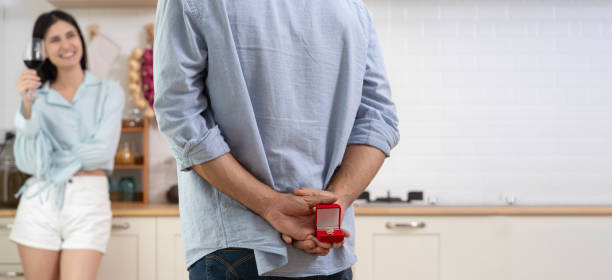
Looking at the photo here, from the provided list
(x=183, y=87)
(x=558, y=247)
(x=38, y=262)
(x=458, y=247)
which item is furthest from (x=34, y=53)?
(x=558, y=247)

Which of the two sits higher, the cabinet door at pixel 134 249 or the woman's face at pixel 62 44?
the woman's face at pixel 62 44

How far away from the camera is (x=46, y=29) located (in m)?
2.75

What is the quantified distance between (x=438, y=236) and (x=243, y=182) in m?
2.32

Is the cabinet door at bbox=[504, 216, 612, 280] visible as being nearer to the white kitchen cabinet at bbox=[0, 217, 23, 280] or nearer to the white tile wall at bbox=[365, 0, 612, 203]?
the white tile wall at bbox=[365, 0, 612, 203]

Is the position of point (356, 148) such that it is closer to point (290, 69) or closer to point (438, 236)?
point (290, 69)

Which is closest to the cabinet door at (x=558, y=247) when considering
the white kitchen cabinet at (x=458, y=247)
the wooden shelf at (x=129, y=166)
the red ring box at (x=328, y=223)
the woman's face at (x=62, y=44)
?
the white kitchen cabinet at (x=458, y=247)

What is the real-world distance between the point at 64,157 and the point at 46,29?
60 centimetres

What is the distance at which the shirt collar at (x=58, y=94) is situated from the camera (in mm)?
2729

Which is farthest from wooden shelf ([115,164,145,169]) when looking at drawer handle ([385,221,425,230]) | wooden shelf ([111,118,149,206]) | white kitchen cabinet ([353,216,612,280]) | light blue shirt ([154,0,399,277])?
light blue shirt ([154,0,399,277])

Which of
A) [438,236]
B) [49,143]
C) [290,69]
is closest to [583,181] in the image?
[438,236]

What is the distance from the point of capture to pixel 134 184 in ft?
11.4

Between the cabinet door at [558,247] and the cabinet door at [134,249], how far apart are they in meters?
1.80

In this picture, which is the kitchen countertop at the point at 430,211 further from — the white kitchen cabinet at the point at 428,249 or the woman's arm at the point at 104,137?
the woman's arm at the point at 104,137

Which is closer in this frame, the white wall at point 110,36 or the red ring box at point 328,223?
the red ring box at point 328,223
